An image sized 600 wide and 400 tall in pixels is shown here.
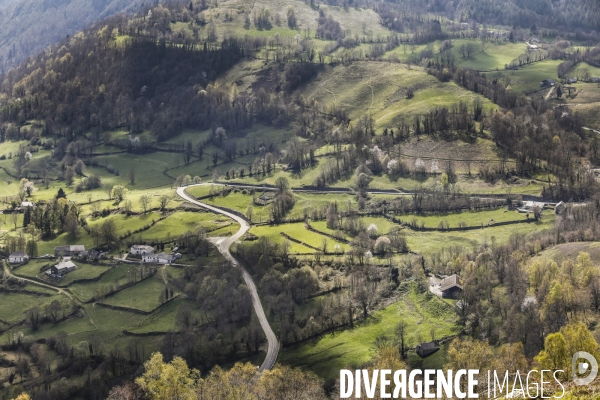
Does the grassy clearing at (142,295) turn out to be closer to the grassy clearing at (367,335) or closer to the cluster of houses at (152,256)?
the cluster of houses at (152,256)

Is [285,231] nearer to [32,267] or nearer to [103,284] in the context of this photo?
[103,284]

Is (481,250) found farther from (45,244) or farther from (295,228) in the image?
(45,244)

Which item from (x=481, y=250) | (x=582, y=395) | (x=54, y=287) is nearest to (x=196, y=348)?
(x=54, y=287)

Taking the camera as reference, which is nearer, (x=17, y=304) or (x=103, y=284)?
(x=17, y=304)

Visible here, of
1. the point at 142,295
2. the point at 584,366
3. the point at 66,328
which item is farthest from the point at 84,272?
the point at 584,366

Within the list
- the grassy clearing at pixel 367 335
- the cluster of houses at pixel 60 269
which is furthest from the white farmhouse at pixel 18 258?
the grassy clearing at pixel 367 335
